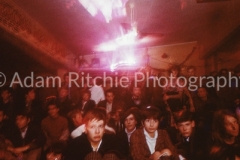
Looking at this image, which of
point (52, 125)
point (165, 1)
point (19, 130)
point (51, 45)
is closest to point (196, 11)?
point (165, 1)

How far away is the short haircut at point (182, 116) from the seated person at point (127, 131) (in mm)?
362

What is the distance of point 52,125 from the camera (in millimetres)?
2488

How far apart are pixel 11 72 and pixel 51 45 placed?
0.52m

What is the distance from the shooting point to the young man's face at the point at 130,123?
2.44 m

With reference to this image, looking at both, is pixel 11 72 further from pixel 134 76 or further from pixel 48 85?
pixel 134 76

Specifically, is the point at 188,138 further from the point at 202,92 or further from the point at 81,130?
the point at 81,130

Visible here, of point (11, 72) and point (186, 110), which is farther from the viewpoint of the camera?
point (11, 72)

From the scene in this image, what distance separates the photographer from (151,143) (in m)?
2.31

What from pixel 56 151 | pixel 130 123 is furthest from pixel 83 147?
pixel 130 123

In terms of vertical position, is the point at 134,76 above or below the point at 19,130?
above

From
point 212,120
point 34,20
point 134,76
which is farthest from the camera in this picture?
point 34,20

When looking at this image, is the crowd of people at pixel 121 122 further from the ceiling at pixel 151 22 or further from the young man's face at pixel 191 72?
the ceiling at pixel 151 22

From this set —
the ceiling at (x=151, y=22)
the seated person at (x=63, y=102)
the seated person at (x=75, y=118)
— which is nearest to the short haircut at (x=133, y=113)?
the seated person at (x=75, y=118)

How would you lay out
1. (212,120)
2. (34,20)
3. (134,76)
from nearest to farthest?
(212,120), (134,76), (34,20)
